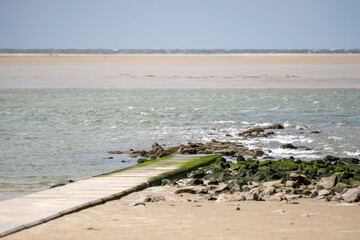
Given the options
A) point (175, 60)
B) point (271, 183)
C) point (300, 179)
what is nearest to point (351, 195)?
point (300, 179)

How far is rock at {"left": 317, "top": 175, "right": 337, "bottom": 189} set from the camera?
39.4 feet

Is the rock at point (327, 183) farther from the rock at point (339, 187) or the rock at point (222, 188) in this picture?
the rock at point (222, 188)

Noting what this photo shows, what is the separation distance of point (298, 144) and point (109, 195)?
9758 millimetres

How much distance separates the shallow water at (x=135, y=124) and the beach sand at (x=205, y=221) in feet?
11.9

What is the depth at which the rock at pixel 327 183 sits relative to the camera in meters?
12.0

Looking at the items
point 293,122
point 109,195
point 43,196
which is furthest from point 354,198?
point 293,122

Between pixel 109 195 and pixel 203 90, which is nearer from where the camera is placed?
pixel 109 195

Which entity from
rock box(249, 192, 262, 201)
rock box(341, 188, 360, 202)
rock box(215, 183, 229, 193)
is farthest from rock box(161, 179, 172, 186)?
rock box(341, 188, 360, 202)

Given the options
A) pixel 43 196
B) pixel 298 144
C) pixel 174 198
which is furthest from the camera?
pixel 298 144

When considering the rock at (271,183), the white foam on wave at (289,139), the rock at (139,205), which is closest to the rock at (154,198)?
the rock at (139,205)

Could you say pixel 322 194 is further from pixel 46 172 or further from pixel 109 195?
pixel 46 172

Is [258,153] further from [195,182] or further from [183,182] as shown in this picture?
[195,182]

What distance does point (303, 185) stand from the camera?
12.5 meters

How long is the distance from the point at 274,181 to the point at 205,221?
3.89 meters
